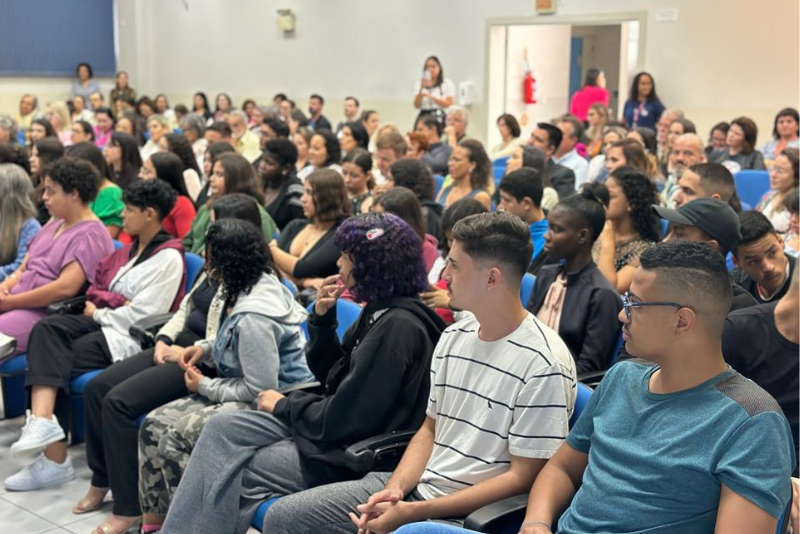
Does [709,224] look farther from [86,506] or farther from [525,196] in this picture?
[86,506]

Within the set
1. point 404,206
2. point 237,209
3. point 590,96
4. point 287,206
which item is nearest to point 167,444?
point 237,209

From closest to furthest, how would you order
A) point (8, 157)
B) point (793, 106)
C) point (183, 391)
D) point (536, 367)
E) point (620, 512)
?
point (620, 512) → point (536, 367) → point (183, 391) → point (8, 157) → point (793, 106)

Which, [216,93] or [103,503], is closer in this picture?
[103,503]

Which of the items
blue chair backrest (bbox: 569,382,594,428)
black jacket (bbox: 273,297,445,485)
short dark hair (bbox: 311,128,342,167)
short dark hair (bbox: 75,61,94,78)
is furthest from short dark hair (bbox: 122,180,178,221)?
short dark hair (bbox: 75,61,94,78)

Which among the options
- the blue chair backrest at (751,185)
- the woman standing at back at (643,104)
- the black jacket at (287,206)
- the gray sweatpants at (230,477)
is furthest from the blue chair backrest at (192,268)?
the woman standing at back at (643,104)

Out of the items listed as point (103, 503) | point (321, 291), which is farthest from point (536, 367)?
point (103, 503)

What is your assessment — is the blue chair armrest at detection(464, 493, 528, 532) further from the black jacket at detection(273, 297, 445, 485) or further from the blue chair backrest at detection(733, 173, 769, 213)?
the blue chair backrest at detection(733, 173, 769, 213)

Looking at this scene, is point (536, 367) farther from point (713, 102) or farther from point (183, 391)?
point (713, 102)

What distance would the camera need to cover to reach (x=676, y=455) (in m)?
1.86

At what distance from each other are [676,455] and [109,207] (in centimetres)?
Result: 442

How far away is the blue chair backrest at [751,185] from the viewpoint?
6.74 meters

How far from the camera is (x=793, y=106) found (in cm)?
966

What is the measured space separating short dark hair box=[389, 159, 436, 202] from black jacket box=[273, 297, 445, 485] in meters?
2.44

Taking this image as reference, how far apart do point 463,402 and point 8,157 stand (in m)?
4.42
